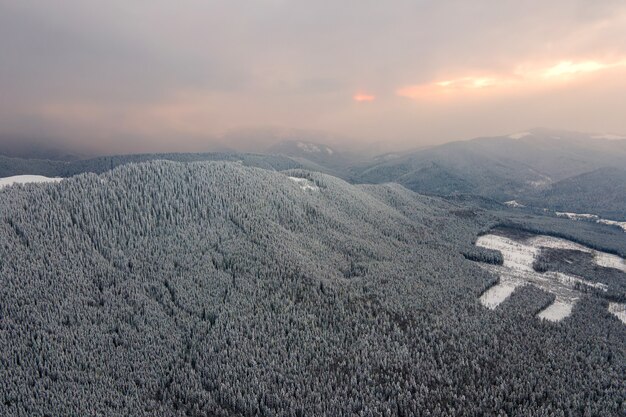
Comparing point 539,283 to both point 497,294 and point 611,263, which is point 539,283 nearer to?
point 497,294

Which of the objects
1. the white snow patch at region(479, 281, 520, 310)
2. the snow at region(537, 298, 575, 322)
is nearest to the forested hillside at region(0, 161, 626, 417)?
the white snow patch at region(479, 281, 520, 310)

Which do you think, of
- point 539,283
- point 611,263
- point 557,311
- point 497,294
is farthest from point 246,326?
point 611,263

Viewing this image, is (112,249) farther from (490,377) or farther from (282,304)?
(490,377)

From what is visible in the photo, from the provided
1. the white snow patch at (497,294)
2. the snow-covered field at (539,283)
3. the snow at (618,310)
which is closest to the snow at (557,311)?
the snow-covered field at (539,283)

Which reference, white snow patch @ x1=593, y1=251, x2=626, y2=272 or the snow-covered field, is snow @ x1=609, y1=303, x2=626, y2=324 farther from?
white snow patch @ x1=593, y1=251, x2=626, y2=272

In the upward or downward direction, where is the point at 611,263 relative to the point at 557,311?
downward

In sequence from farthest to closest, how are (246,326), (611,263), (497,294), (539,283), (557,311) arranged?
(611,263), (539,283), (497,294), (557,311), (246,326)
